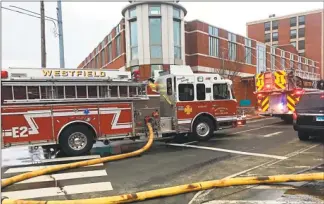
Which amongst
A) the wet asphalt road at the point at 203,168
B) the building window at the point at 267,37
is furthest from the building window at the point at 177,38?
the building window at the point at 267,37

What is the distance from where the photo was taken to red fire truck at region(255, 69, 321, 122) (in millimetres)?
16969

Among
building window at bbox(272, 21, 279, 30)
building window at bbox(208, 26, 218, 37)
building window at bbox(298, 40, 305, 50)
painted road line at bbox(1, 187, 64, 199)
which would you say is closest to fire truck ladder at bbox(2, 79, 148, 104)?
painted road line at bbox(1, 187, 64, 199)

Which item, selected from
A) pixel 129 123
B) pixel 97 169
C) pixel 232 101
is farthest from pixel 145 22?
pixel 97 169

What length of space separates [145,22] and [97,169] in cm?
2177

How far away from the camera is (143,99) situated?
35.3 feet

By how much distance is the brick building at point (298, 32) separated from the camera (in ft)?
263

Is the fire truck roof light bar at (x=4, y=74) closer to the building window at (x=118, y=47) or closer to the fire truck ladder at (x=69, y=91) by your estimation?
the fire truck ladder at (x=69, y=91)

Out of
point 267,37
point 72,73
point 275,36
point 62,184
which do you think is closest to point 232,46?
point 72,73

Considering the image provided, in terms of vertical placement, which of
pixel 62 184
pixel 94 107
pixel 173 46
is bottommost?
pixel 62 184

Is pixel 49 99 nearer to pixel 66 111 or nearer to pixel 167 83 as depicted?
pixel 66 111

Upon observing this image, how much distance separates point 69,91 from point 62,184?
11.7 ft

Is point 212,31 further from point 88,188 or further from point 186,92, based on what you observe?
point 88,188

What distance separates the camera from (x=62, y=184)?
653 centimetres

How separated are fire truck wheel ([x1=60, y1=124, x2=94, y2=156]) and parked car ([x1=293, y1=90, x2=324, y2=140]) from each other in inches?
271
